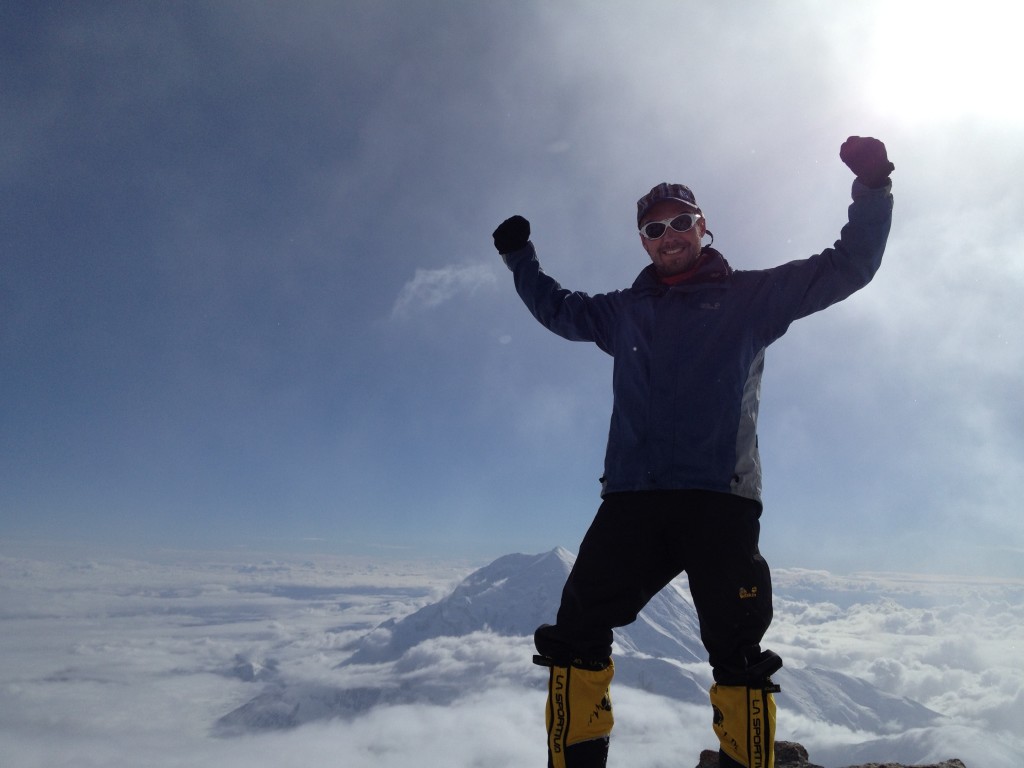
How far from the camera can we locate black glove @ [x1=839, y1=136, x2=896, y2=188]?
378cm

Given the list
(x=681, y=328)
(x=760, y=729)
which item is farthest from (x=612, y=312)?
(x=760, y=729)

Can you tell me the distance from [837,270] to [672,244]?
3.94 ft

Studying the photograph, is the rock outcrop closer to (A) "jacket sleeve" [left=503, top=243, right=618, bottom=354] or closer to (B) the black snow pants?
(B) the black snow pants

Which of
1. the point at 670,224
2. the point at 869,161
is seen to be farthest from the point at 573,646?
the point at 869,161

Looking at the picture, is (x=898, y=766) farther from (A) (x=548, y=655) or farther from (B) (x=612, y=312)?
(B) (x=612, y=312)

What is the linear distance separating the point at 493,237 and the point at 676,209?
1632 mm

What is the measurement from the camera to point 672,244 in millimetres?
4418

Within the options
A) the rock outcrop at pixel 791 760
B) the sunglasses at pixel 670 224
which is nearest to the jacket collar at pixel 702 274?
the sunglasses at pixel 670 224

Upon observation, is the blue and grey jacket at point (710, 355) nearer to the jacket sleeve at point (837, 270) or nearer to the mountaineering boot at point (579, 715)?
the jacket sleeve at point (837, 270)

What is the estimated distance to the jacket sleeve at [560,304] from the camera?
15.4 feet

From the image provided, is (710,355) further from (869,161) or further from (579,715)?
(579,715)

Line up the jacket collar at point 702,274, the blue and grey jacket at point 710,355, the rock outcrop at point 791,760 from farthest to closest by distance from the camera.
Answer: the rock outcrop at point 791,760, the jacket collar at point 702,274, the blue and grey jacket at point 710,355

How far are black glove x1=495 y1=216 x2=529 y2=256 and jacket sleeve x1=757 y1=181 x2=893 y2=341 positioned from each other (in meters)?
2.09

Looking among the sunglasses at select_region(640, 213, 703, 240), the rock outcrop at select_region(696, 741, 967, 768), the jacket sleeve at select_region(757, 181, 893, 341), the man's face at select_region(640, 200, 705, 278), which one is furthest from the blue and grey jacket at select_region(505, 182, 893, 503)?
the rock outcrop at select_region(696, 741, 967, 768)
